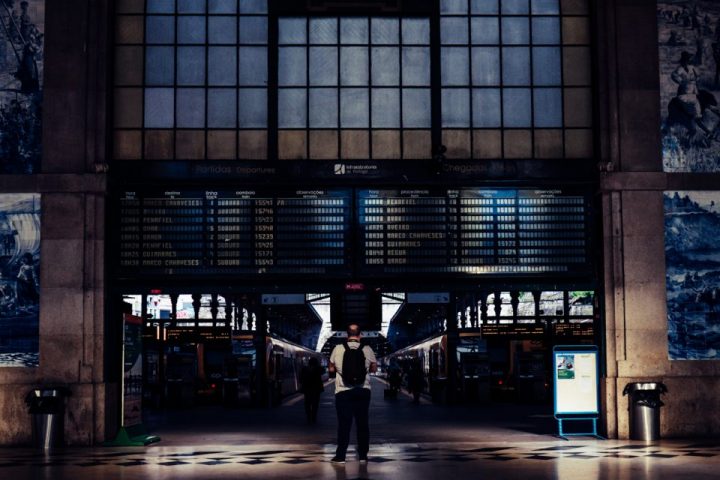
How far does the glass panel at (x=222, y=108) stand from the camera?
1834 centimetres

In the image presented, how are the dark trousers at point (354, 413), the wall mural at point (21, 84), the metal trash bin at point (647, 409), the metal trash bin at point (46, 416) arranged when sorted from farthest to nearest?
the wall mural at point (21, 84) < the metal trash bin at point (647, 409) < the metal trash bin at point (46, 416) < the dark trousers at point (354, 413)

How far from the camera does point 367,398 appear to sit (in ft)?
47.8

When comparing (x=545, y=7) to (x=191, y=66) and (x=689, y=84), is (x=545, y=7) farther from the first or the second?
(x=191, y=66)

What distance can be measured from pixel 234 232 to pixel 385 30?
4.27m

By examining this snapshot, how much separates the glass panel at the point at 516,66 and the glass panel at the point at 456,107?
2.45ft

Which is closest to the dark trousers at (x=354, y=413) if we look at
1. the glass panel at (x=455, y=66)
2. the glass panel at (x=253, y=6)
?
the glass panel at (x=455, y=66)

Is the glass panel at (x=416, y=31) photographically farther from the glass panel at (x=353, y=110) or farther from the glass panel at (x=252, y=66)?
the glass panel at (x=252, y=66)

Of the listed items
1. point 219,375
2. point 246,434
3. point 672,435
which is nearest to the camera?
point 672,435

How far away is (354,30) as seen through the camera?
1858cm

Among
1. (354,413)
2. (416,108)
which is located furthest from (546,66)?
(354,413)

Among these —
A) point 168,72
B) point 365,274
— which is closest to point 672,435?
point 365,274

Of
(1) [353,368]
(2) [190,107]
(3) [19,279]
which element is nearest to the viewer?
(1) [353,368]

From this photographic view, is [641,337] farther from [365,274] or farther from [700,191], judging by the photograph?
[365,274]

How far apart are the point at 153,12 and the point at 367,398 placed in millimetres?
7899
